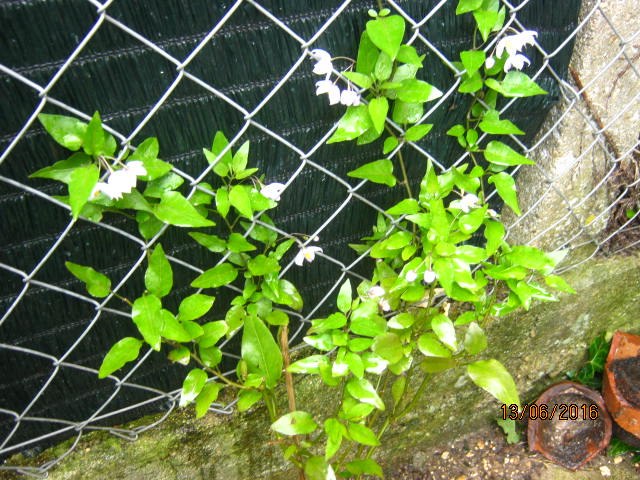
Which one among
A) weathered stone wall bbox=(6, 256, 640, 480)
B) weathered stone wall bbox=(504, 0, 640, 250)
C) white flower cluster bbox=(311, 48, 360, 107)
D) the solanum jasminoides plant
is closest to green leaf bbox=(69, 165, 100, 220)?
the solanum jasminoides plant

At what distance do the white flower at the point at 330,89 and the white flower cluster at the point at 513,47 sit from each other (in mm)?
310

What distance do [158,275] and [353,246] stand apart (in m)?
0.43

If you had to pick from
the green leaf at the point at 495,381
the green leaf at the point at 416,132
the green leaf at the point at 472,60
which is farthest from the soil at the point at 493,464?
the green leaf at the point at 472,60

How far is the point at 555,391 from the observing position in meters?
1.66

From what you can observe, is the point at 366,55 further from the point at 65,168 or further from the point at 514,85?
the point at 65,168

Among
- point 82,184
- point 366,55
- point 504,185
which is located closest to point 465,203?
point 504,185

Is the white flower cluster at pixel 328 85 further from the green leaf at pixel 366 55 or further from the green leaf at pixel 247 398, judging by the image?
the green leaf at pixel 247 398

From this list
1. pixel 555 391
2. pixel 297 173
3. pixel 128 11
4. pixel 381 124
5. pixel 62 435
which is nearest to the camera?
pixel 128 11

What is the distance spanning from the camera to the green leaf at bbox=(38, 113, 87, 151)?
70 cm

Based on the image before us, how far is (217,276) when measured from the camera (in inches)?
38.1

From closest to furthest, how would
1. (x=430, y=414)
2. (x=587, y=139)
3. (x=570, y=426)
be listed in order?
1. (x=587, y=139)
2. (x=430, y=414)
3. (x=570, y=426)

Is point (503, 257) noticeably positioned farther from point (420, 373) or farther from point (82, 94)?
point (82, 94)

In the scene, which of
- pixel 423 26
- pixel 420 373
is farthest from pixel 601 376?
pixel 423 26

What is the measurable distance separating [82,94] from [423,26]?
22.8 inches
